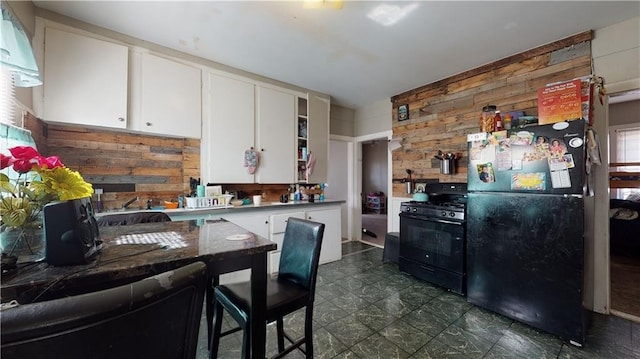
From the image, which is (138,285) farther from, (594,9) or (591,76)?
(591,76)

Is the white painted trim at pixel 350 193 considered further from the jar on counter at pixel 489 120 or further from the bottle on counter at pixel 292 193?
the jar on counter at pixel 489 120

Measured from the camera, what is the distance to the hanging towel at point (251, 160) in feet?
10.3

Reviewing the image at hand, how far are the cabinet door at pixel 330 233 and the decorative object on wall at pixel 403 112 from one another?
1773 millimetres

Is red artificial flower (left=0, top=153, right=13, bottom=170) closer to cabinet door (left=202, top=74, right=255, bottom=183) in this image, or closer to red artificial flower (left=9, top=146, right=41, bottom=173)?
red artificial flower (left=9, top=146, right=41, bottom=173)

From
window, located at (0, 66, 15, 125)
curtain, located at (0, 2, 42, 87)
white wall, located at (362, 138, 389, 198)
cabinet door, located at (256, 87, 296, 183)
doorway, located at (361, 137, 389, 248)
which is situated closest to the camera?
curtain, located at (0, 2, 42, 87)

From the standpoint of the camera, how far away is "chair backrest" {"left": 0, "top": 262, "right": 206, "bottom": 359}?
15.3 inches

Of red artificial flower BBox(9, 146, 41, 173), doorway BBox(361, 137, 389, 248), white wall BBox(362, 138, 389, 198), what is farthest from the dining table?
white wall BBox(362, 138, 389, 198)

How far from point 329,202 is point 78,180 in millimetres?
2907

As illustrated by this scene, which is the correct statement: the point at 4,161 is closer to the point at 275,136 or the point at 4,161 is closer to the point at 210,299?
the point at 210,299

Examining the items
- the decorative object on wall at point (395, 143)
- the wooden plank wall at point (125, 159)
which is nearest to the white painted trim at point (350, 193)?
the decorative object on wall at point (395, 143)

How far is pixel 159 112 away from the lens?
2.58 metres

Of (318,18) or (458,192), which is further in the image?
(458,192)

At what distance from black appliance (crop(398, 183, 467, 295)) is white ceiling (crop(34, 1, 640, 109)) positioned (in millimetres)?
1540

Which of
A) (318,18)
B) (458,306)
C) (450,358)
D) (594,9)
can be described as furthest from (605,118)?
(318,18)
